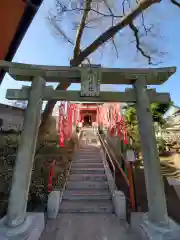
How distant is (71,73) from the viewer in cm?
355

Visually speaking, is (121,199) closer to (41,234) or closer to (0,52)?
(41,234)

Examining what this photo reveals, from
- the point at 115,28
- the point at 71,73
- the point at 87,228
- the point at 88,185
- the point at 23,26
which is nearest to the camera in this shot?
the point at 71,73

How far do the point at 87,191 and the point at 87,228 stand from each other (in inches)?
68.2

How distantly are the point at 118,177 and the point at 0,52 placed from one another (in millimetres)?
6803

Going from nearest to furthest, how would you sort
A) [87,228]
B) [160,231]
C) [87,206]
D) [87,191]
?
[160,231]
[87,228]
[87,206]
[87,191]

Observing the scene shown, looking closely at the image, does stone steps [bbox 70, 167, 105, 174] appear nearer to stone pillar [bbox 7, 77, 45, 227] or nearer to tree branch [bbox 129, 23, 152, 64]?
stone pillar [bbox 7, 77, 45, 227]

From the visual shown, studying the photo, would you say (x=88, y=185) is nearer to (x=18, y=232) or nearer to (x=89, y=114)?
(x=18, y=232)

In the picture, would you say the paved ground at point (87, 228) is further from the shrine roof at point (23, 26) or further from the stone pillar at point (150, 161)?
the shrine roof at point (23, 26)

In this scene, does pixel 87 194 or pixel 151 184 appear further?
pixel 87 194

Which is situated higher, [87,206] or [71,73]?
[71,73]

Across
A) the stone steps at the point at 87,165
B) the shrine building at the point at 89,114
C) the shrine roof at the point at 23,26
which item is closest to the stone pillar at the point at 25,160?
the shrine roof at the point at 23,26

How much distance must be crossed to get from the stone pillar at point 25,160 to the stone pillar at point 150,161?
2174 millimetres

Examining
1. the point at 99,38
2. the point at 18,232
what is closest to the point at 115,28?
the point at 99,38

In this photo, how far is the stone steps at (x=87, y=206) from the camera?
4.46m
